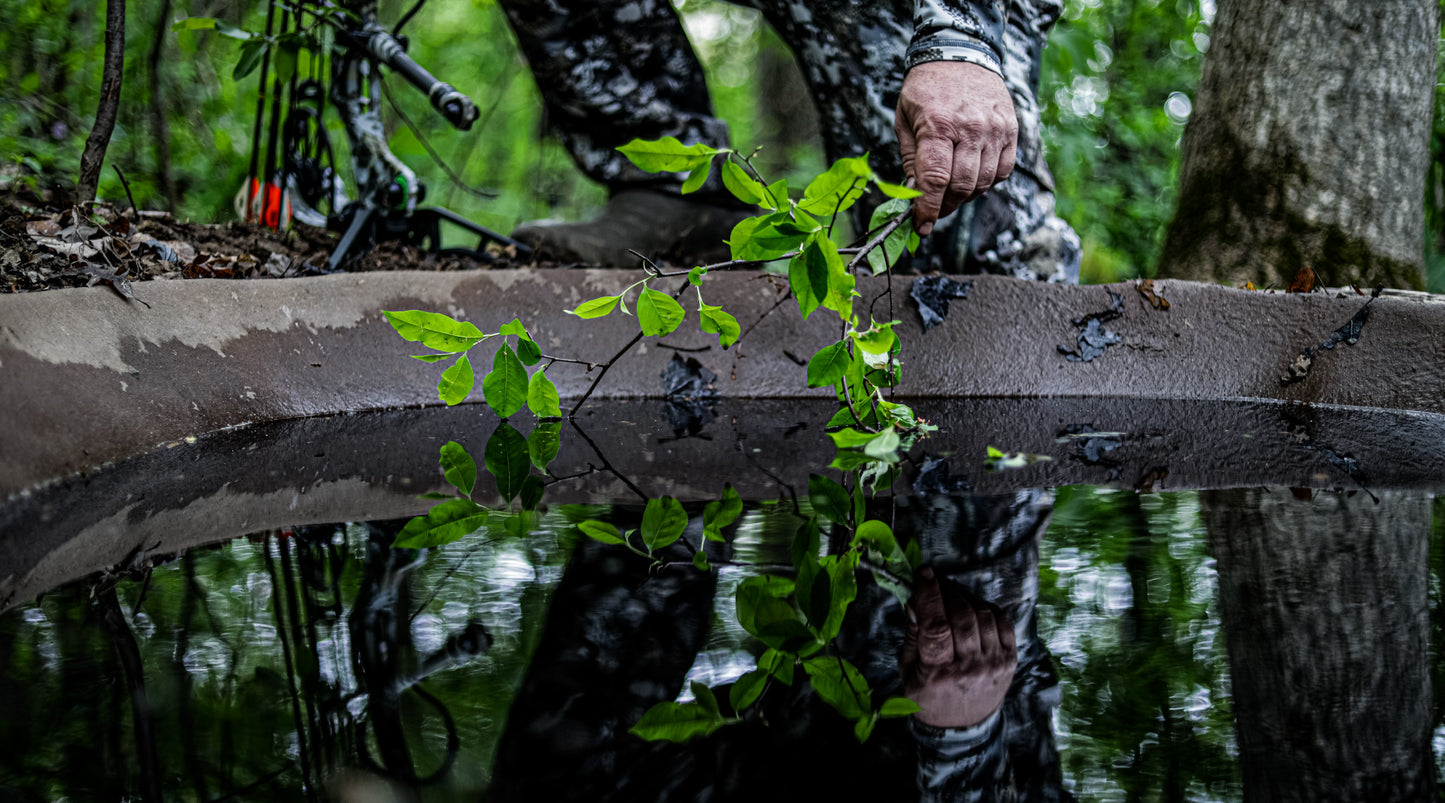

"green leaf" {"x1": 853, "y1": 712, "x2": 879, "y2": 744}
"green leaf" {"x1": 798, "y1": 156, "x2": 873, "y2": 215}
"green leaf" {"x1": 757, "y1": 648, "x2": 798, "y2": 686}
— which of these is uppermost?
"green leaf" {"x1": 798, "y1": 156, "x2": 873, "y2": 215}

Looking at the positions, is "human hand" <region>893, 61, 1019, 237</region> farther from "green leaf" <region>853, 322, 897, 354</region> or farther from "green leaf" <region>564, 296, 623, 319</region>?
"green leaf" <region>564, 296, 623, 319</region>

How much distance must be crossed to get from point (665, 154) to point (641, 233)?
1556 millimetres

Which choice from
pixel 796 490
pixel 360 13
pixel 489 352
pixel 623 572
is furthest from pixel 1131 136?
pixel 623 572

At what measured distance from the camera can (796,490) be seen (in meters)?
1.22

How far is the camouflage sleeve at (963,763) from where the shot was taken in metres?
0.52

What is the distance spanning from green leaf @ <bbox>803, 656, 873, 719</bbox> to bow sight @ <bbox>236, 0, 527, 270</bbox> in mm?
1860

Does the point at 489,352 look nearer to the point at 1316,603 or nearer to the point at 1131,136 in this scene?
the point at 1316,603

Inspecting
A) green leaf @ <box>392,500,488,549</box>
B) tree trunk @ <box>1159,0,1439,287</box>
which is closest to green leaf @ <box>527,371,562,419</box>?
green leaf @ <box>392,500,488,549</box>

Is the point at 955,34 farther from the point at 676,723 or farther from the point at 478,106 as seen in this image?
the point at 478,106

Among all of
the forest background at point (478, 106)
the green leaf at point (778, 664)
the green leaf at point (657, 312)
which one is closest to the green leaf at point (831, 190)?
the green leaf at point (657, 312)

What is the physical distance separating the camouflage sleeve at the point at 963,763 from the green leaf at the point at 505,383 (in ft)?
2.82

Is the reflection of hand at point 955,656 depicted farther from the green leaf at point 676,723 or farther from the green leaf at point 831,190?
the green leaf at point 831,190

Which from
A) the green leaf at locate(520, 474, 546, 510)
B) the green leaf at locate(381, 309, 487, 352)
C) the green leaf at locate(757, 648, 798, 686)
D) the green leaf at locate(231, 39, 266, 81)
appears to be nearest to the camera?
the green leaf at locate(757, 648, 798, 686)

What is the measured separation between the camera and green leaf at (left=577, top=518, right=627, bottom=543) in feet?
3.25
